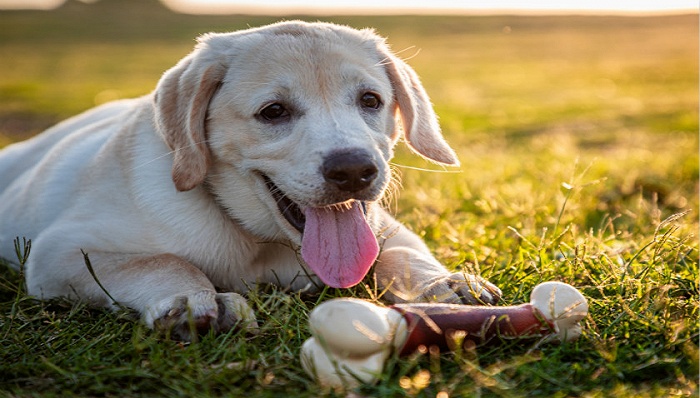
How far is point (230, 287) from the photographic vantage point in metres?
3.60

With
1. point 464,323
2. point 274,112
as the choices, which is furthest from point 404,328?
point 274,112

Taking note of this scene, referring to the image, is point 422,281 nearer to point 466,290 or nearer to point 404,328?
point 466,290

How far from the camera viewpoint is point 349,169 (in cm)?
313

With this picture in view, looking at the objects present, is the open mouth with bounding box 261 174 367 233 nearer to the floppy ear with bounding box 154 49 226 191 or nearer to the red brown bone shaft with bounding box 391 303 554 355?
the floppy ear with bounding box 154 49 226 191

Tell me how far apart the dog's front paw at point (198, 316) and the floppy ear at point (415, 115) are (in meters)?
1.35

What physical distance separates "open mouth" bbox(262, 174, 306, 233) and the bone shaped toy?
89 cm

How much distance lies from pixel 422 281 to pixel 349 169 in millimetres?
617

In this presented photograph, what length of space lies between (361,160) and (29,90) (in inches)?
629

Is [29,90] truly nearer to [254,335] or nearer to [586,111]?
[586,111]

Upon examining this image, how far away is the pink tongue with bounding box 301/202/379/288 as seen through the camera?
334 centimetres

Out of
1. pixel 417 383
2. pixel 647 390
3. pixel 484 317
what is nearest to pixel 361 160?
pixel 484 317

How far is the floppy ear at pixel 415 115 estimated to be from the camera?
3917 millimetres

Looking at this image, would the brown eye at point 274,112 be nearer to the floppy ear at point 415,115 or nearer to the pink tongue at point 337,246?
the pink tongue at point 337,246

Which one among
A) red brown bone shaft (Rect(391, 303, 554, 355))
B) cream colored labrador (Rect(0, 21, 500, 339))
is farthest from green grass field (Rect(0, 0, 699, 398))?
cream colored labrador (Rect(0, 21, 500, 339))
